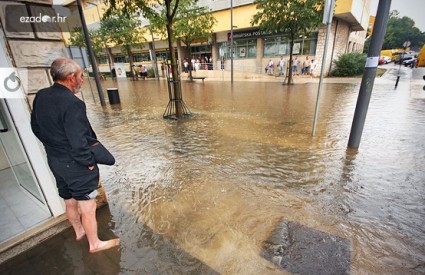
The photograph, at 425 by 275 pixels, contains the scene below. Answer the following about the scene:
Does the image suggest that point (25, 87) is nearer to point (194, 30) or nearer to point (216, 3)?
point (194, 30)

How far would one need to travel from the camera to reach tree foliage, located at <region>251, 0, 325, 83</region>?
1282cm

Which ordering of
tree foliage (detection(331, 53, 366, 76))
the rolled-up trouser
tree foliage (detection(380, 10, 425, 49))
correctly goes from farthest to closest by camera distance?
tree foliage (detection(380, 10, 425, 49)) < tree foliage (detection(331, 53, 366, 76)) < the rolled-up trouser

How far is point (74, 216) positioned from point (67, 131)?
3.97 ft

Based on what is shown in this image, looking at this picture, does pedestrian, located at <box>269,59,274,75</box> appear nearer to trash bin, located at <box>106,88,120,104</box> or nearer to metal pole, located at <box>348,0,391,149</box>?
trash bin, located at <box>106,88,120,104</box>

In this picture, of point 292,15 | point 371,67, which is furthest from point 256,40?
point 371,67

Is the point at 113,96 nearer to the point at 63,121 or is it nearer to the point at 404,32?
the point at 63,121

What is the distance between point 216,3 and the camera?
24328mm

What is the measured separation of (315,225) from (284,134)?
3.55m

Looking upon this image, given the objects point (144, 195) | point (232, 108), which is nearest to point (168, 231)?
point (144, 195)

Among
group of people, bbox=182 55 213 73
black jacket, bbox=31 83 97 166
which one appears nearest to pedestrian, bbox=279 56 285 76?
group of people, bbox=182 55 213 73

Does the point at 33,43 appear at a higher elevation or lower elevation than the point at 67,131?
higher

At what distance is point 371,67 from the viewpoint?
14.1 ft

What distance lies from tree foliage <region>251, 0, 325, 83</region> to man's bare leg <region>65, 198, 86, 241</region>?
48.5 feet

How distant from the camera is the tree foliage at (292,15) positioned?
1282 cm
